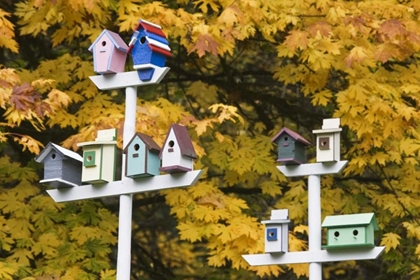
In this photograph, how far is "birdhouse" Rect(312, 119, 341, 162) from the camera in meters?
6.77

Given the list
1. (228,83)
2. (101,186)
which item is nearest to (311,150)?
(228,83)

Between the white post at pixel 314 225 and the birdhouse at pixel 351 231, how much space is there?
0.08 metres

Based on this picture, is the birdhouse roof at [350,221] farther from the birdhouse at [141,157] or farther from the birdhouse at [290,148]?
the birdhouse at [141,157]

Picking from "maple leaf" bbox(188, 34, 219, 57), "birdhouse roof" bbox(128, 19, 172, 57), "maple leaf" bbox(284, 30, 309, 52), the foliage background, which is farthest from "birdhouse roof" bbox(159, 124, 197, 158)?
"maple leaf" bbox(284, 30, 309, 52)

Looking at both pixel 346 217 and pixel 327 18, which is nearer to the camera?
A: pixel 346 217

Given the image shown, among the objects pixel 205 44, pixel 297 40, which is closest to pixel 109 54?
pixel 205 44

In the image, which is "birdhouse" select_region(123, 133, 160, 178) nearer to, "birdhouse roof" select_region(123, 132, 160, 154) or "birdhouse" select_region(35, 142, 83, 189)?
"birdhouse roof" select_region(123, 132, 160, 154)

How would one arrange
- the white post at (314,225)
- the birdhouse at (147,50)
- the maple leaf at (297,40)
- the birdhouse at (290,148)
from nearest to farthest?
the birdhouse at (147,50) → the white post at (314,225) → the birdhouse at (290,148) → the maple leaf at (297,40)

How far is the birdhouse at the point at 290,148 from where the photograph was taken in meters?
6.86

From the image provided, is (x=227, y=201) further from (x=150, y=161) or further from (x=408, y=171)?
(x=150, y=161)

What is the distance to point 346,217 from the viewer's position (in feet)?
22.2

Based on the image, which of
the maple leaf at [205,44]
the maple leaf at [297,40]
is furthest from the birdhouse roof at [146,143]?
the maple leaf at [297,40]

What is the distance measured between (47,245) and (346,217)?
2.91m

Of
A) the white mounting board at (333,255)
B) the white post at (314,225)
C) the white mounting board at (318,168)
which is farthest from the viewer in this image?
the white mounting board at (318,168)
